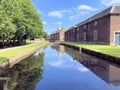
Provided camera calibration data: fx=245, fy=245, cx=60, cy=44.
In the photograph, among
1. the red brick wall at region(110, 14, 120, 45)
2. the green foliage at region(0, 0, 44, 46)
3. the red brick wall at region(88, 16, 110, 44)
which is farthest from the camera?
the red brick wall at region(88, 16, 110, 44)

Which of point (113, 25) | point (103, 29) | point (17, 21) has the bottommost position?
point (103, 29)

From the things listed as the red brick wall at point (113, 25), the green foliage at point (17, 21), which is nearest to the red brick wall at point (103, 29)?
the red brick wall at point (113, 25)

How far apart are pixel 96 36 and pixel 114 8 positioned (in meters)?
9.75

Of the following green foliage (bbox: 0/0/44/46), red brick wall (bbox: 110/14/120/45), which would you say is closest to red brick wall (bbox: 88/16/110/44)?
red brick wall (bbox: 110/14/120/45)

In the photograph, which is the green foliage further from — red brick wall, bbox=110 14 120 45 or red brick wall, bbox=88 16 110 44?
red brick wall, bbox=110 14 120 45

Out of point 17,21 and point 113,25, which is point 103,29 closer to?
point 113,25

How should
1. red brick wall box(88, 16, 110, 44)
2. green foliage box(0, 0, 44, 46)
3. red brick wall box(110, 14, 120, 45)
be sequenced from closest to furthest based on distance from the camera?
1. green foliage box(0, 0, 44, 46)
2. red brick wall box(110, 14, 120, 45)
3. red brick wall box(88, 16, 110, 44)

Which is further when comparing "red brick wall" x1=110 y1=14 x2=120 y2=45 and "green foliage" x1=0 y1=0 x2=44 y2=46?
"red brick wall" x1=110 y1=14 x2=120 y2=45

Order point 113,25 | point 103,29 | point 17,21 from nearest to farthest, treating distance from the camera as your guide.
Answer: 1. point 17,21
2. point 113,25
3. point 103,29

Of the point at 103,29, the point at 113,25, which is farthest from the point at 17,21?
the point at 113,25

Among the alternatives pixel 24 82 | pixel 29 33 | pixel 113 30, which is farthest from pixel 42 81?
pixel 29 33

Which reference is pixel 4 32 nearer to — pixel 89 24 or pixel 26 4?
pixel 26 4

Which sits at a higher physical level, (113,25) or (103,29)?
(113,25)

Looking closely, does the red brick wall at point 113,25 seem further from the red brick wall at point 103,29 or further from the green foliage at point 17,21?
the green foliage at point 17,21
